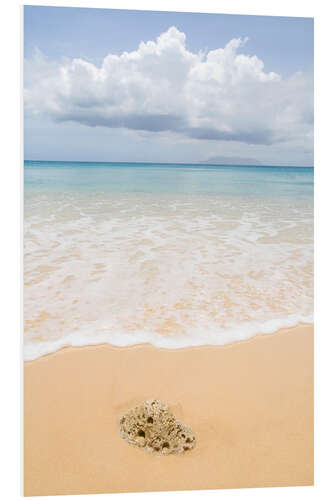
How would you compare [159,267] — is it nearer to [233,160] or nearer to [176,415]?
[233,160]

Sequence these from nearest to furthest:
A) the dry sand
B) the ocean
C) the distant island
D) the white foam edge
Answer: the dry sand, the white foam edge, the ocean, the distant island

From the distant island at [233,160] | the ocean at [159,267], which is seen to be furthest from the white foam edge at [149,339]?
the distant island at [233,160]

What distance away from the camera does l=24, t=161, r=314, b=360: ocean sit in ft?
6.59

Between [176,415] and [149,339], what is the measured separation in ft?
1.45

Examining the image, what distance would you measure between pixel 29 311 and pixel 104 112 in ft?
4.44

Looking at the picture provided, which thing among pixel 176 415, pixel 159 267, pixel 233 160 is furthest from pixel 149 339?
pixel 233 160

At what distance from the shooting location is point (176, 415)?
5.33 ft

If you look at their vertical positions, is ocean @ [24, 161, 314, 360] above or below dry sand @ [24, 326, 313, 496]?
above

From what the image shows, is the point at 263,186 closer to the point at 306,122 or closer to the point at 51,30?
the point at 306,122

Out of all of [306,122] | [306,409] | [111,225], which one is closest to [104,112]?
[111,225]

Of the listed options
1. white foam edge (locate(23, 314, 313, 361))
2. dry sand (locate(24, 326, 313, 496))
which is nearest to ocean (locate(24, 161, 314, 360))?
white foam edge (locate(23, 314, 313, 361))

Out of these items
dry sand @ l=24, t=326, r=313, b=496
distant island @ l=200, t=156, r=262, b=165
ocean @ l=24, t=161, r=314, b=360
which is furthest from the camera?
distant island @ l=200, t=156, r=262, b=165

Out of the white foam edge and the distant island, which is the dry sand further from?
the distant island

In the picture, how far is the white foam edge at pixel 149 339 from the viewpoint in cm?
185
